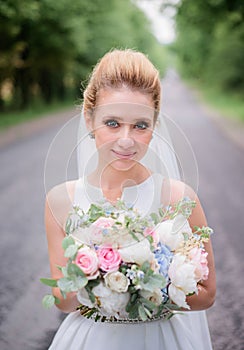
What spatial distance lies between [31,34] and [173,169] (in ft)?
83.6

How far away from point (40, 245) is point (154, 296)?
5.03 metres

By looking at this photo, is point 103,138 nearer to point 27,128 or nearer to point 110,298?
point 110,298

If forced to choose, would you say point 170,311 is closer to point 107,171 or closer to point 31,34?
point 107,171

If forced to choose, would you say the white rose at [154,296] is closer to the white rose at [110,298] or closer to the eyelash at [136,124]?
the white rose at [110,298]

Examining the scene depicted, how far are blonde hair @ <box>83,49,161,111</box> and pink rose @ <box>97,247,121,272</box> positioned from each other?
0.59 m

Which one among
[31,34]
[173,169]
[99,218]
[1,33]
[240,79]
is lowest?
[99,218]

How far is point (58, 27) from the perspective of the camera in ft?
86.0

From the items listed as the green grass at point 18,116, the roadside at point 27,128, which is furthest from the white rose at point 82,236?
the green grass at point 18,116

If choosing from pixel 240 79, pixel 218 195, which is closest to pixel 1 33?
pixel 218 195

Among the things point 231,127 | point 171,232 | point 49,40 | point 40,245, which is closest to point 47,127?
point 49,40

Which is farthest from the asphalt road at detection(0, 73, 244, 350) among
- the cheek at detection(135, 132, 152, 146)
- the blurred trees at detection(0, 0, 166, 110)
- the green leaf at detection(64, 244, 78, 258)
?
the blurred trees at detection(0, 0, 166, 110)

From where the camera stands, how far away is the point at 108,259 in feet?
5.46

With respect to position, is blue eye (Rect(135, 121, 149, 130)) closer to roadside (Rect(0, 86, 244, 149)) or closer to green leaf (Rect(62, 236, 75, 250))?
green leaf (Rect(62, 236, 75, 250))

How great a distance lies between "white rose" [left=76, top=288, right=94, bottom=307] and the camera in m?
1.70
